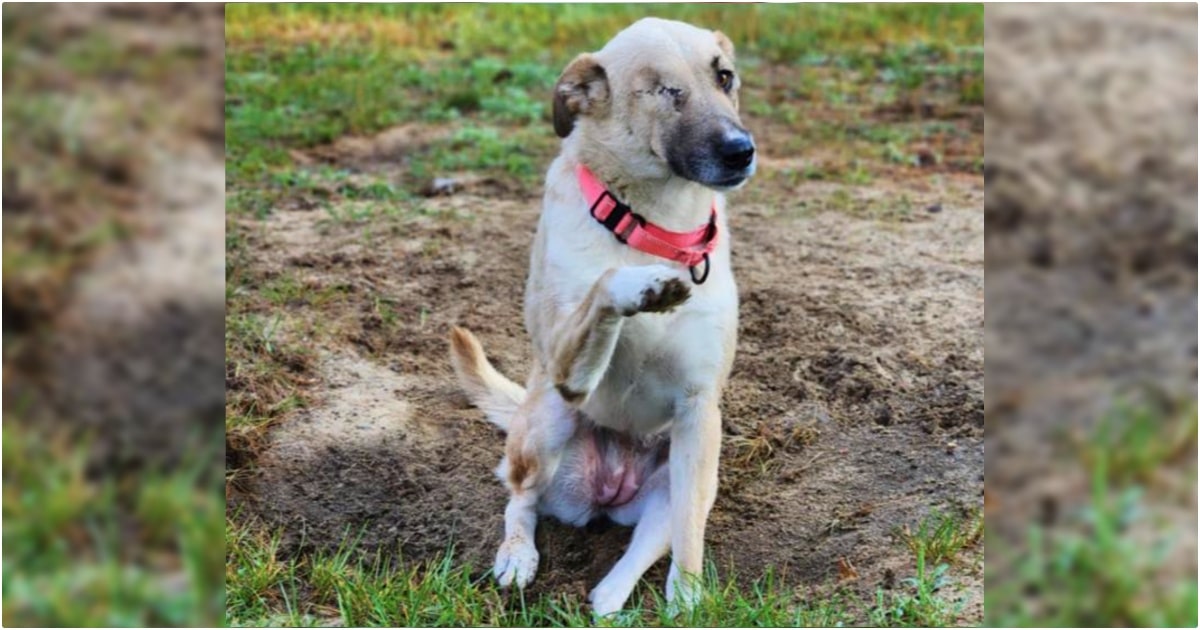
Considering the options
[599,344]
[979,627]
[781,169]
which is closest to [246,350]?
→ [599,344]

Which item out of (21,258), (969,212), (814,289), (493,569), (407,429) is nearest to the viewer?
(21,258)

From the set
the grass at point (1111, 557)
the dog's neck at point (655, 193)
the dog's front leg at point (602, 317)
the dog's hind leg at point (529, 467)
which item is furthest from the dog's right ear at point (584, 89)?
the grass at point (1111, 557)

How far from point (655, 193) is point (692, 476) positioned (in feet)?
2.52

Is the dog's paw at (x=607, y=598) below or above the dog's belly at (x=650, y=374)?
below

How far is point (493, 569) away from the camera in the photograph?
344 centimetres

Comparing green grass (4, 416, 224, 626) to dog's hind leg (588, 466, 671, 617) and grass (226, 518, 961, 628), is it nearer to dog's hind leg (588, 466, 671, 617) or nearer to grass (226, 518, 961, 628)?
grass (226, 518, 961, 628)

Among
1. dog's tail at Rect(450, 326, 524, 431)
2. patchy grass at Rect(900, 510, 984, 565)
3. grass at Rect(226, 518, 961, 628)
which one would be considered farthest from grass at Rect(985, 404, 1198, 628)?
dog's tail at Rect(450, 326, 524, 431)

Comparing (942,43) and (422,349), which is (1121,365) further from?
(942,43)

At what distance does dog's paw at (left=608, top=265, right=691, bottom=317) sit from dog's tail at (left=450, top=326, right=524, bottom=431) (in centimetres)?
131

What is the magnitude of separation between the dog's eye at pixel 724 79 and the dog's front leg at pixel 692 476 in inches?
32.3

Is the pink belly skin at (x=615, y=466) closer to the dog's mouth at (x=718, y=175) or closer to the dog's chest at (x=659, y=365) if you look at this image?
the dog's chest at (x=659, y=365)

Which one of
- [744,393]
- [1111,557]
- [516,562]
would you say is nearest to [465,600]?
[516,562]

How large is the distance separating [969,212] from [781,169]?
110 centimetres

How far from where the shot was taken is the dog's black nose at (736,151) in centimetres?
302
